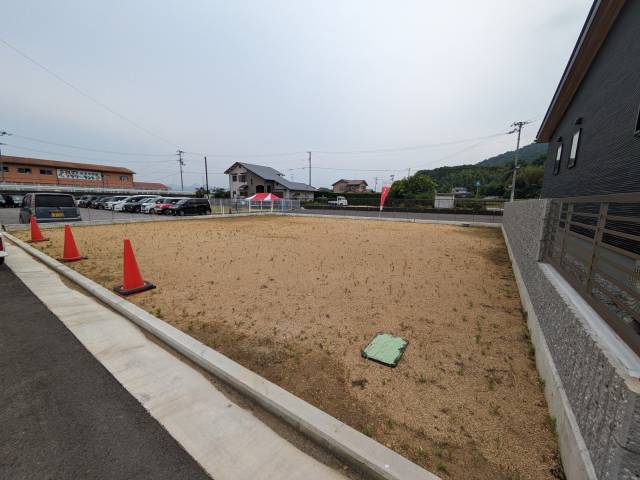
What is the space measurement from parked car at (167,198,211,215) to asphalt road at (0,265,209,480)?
63.7 ft

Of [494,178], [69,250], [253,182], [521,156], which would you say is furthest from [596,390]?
[521,156]

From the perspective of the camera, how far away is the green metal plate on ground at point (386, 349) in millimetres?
2896

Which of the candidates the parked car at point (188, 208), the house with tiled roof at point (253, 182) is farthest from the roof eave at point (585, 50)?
the house with tiled roof at point (253, 182)

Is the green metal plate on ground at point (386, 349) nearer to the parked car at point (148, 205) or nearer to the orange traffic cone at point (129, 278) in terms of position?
the orange traffic cone at point (129, 278)

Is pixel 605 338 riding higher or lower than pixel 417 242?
higher

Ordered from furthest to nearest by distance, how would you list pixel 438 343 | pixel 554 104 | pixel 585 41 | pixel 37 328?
pixel 554 104, pixel 585 41, pixel 37 328, pixel 438 343

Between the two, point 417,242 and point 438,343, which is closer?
point 438,343

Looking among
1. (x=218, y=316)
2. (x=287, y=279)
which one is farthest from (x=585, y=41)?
(x=218, y=316)

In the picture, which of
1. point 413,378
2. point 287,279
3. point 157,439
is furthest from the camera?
point 287,279

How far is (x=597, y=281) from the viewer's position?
2561mm

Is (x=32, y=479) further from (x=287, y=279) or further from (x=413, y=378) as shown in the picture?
(x=287, y=279)

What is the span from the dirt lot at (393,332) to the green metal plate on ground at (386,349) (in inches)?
3.5

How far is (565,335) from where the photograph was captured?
7.00 ft

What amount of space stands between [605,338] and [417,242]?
8.41m
